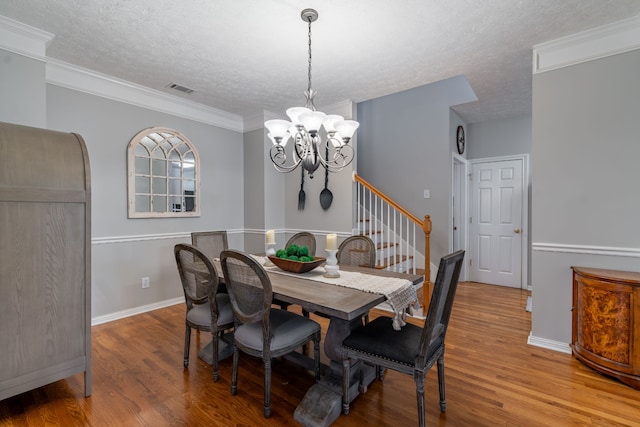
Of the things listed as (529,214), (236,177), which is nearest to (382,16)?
(236,177)

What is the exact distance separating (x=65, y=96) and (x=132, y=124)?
0.61 m

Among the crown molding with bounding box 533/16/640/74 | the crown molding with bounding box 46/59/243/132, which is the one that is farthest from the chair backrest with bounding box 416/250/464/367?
the crown molding with bounding box 46/59/243/132

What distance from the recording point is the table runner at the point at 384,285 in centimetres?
181

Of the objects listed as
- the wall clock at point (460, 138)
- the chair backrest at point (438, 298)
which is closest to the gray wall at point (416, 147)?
the wall clock at point (460, 138)

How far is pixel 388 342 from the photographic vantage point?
5.58 feet

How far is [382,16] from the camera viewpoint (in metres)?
2.19

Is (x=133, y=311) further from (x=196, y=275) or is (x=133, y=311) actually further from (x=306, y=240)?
(x=306, y=240)

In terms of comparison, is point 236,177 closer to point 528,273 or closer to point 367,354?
point 367,354

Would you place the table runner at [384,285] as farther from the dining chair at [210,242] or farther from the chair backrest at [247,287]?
the dining chair at [210,242]

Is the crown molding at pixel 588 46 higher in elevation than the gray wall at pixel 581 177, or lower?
higher

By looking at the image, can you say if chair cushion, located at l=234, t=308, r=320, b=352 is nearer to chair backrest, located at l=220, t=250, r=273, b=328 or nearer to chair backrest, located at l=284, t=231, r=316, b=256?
chair backrest, located at l=220, t=250, r=273, b=328

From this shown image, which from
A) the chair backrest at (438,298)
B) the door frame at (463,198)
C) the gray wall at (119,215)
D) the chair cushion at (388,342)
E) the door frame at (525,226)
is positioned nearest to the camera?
the chair backrest at (438,298)

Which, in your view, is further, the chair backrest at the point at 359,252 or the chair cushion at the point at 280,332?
the chair backrest at the point at 359,252

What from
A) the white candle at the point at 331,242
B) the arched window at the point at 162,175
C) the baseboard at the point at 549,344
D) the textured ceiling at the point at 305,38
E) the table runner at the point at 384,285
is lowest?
the baseboard at the point at 549,344
